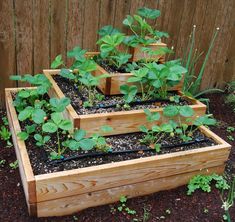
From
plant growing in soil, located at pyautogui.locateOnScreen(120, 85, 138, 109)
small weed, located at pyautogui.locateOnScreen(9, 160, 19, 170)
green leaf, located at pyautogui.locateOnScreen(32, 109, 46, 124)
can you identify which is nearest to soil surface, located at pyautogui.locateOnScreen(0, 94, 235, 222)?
small weed, located at pyautogui.locateOnScreen(9, 160, 19, 170)

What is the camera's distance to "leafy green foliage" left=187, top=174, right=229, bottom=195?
256 cm

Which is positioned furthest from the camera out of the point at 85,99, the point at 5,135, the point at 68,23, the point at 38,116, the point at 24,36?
the point at 68,23

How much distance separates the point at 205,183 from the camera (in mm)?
2592

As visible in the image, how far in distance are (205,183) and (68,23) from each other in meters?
1.87

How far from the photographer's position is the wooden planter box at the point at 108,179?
6.96 feet

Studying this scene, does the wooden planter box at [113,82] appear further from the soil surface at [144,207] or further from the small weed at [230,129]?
the small weed at [230,129]

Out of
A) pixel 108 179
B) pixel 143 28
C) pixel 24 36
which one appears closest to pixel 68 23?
pixel 24 36

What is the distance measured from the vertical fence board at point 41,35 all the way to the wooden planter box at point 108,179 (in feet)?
2.84

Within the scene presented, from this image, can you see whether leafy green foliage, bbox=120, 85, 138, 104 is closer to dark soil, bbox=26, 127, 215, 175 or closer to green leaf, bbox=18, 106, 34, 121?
dark soil, bbox=26, 127, 215, 175

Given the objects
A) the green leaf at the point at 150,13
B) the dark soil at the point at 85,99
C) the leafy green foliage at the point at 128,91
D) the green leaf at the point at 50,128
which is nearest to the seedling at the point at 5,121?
the dark soil at the point at 85,99

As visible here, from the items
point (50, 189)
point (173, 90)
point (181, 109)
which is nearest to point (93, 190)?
point (50, 189)

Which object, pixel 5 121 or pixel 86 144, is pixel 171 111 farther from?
pixel 5 121

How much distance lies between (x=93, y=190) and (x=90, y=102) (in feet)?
2.39

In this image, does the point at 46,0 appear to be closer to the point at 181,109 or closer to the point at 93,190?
the point at 181,109
